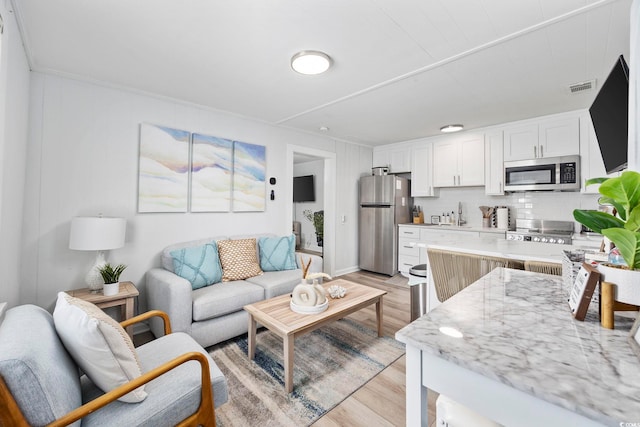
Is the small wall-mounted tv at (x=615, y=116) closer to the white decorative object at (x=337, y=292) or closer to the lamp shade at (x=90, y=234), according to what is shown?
the white decorative object at (x=337, y=292)

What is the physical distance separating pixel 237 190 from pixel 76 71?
69.6 inches

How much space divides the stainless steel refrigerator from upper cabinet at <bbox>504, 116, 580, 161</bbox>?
1.63 metres

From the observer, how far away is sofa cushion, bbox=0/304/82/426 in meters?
0.86

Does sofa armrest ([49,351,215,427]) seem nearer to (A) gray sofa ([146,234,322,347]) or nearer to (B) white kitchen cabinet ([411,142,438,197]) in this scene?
(A) gray sofa ([146,234,322,347])

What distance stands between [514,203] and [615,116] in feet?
9.40

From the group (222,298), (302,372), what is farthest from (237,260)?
(302,372)

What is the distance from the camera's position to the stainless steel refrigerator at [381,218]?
462cm

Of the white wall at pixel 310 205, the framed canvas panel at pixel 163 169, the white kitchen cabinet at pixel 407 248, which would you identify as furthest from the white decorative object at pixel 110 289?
the white wall at pixel 310 205

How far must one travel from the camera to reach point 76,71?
2.31m

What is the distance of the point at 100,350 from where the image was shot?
3.61ft

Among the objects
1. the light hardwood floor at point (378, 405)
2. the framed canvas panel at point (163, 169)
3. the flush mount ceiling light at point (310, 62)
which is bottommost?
the light hardwood floor at point (378, 405)

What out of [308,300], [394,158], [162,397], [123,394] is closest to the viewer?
[123,394]

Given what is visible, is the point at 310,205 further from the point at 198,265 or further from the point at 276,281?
the point at 198,265

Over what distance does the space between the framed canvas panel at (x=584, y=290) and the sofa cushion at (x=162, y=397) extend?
1482 mm
